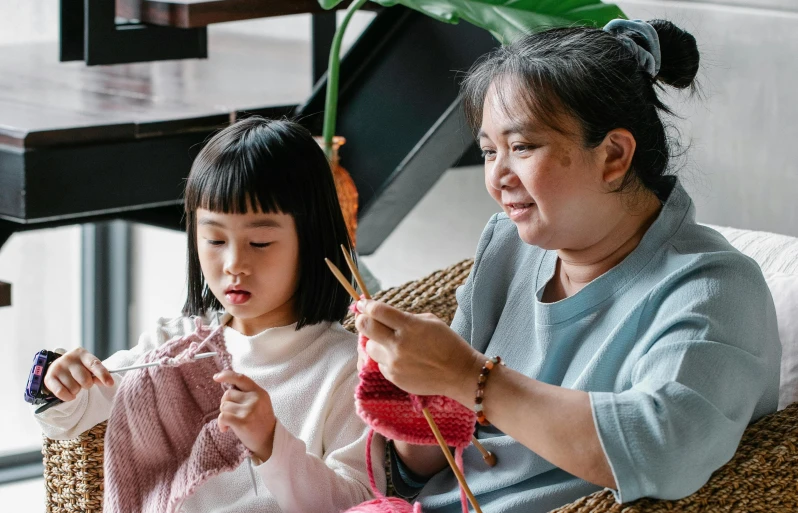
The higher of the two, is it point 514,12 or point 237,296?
point 514,12

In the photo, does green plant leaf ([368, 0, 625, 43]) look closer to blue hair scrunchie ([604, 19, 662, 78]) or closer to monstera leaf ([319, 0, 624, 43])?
monstera leaf ([319, 0, 624, 43])

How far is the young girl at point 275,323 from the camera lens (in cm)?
142

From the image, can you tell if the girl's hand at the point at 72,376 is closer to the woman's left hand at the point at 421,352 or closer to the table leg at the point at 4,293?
the woman's left hand at the point at 421,352

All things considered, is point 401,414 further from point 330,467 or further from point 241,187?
point 241,187

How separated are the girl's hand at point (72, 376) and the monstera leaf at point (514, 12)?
947 millimetres

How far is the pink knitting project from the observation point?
1.30 meters

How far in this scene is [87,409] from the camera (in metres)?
1.53

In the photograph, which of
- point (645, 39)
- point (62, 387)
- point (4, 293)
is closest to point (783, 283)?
point (645, 39)

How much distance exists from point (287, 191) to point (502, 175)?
324 mm

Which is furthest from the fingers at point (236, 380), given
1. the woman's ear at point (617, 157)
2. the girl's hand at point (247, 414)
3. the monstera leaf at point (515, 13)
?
the monstera leaf at point (515, 13)

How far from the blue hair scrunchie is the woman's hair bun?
0.03 m

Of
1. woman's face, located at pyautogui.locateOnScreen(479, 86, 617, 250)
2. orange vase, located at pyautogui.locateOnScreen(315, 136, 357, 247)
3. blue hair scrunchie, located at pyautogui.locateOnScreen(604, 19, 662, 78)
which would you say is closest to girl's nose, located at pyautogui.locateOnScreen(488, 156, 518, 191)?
woman's face, located at pyautogui.locateOnScreen(479, 86, 617, 250)

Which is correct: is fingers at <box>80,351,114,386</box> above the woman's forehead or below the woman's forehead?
below

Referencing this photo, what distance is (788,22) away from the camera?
189 centimetres
